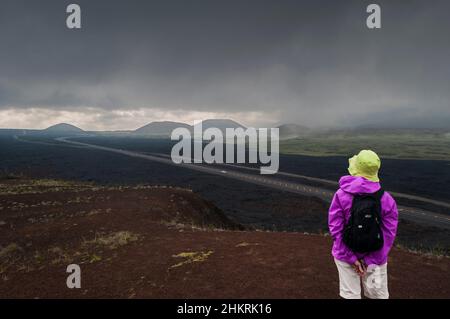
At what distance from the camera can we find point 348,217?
5715 mm

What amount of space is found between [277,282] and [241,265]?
70.5 inches

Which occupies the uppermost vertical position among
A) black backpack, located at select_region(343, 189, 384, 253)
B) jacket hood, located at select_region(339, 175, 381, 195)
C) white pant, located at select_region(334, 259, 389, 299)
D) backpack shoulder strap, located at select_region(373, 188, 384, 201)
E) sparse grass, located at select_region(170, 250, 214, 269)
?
jacket hood, located at select_region(339, 175, 381, 195)

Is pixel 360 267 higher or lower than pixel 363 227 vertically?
lower

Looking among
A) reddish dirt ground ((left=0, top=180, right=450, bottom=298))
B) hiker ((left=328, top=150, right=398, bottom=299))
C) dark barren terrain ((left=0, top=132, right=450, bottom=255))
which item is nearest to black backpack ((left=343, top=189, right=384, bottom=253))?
hiker ((left=328, top=150, right=398, bottom=299))

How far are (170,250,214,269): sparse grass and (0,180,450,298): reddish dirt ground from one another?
3 centimetres

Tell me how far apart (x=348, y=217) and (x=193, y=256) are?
7.57m

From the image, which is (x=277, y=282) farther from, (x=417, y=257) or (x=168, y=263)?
(x=417, y=257)

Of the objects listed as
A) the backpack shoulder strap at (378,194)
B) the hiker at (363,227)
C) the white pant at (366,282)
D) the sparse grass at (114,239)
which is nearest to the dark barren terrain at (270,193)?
the sparse grass at (114,239)

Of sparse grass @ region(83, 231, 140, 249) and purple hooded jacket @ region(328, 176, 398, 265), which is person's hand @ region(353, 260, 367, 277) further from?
sparse grass @ region(83, 231, 140, 249)

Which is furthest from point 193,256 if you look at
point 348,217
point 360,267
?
point 348,217

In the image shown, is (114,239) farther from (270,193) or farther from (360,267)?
(270,193)

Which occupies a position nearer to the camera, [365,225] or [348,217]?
[365,225]

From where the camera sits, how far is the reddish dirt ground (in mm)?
9375

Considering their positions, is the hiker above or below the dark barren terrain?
above
